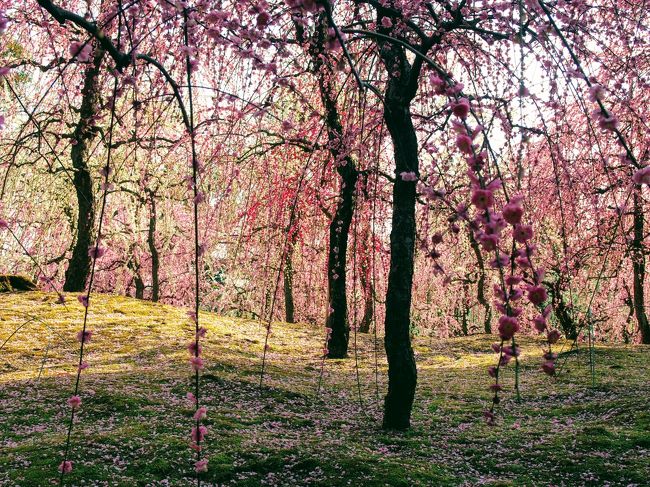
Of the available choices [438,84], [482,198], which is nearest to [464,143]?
[482,198]

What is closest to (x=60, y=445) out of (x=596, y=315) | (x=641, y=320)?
(x=641, y=320)

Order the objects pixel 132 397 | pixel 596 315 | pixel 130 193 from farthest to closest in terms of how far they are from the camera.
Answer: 1. pixel 596 315
2. pixel 130 193
3. pixel 132 397

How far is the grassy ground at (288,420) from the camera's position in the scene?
3.32 meters

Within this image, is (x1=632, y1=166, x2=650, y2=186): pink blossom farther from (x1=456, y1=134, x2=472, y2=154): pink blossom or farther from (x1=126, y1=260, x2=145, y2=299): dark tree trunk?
(x1=126, y1=260, x2=145, y2=299): dark tree trunk

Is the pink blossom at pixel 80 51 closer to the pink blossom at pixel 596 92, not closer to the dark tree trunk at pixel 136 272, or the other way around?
the pink blossom at pixel 596 92

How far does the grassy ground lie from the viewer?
332cm

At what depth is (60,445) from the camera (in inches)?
138

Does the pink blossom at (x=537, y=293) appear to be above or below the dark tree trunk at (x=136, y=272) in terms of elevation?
below

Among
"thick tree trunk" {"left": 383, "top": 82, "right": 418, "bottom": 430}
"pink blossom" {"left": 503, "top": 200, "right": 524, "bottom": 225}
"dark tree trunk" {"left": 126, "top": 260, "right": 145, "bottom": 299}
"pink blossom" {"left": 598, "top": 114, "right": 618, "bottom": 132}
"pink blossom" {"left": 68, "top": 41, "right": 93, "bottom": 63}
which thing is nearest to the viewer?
"pink blossom" {"left": 503, "top": 200, "right": 524, "bottom": 225}

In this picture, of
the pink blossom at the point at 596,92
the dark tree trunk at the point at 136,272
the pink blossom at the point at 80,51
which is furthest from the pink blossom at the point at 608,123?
the dark tree trunk at the point at 136,272

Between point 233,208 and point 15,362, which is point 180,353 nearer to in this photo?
point 15,362

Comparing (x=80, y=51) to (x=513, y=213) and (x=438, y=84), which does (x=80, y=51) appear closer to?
(x=438, y=84)

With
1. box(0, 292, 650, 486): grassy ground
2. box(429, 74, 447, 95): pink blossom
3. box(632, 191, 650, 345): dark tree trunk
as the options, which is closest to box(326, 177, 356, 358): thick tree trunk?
box(0, 292, 650, 486): grassy ground

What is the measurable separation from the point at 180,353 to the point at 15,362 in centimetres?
172
